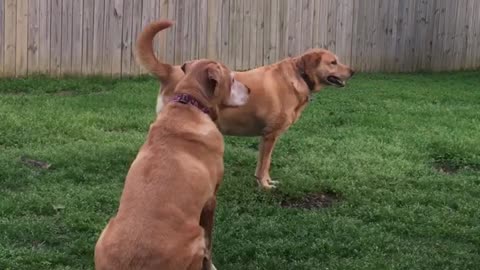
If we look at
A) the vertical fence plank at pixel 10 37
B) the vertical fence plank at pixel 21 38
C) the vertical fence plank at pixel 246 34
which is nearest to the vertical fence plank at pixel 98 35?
the vertical fence plank at pixel 21 38

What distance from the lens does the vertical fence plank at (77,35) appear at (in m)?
9.95

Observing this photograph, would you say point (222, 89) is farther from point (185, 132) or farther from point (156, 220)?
point (156, 220)

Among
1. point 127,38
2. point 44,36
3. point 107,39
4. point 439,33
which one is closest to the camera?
point 44,36

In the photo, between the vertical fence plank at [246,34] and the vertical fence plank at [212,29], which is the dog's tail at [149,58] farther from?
the vertical fence plank at [246,34]

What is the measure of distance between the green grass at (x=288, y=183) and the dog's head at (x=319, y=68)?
725 mm

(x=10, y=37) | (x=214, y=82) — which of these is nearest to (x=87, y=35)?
(x=10, y=37)

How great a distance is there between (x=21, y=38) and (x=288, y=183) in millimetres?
5191

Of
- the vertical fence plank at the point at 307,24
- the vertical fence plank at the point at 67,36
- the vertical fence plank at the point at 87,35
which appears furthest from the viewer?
the vertical fence plank at the point at 307,24

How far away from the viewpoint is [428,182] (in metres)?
6.12

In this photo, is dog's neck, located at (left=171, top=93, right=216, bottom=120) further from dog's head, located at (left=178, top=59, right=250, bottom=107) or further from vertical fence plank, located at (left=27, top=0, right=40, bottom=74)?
vertical fence plank, located at (left=27, top=0, right=40, bottom=74)

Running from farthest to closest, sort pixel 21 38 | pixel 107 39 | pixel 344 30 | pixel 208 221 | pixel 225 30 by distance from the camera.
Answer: pixel 344 30 < pixel 225 30 < pixel 107 39 < pixel 21 38 < pixel 208 221

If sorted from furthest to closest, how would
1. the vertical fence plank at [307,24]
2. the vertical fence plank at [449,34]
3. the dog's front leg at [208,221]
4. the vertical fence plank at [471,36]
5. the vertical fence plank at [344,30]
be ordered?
the vertical fence plank at [471,36], the vertical fence plank at [449,34], the vertical fence plank at [344,30], the vertical fence plank at [307,24], the dog's front leg at [208,221]

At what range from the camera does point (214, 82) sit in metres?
4.14

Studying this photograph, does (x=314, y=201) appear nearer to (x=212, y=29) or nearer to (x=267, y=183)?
(x=267, y=183)
